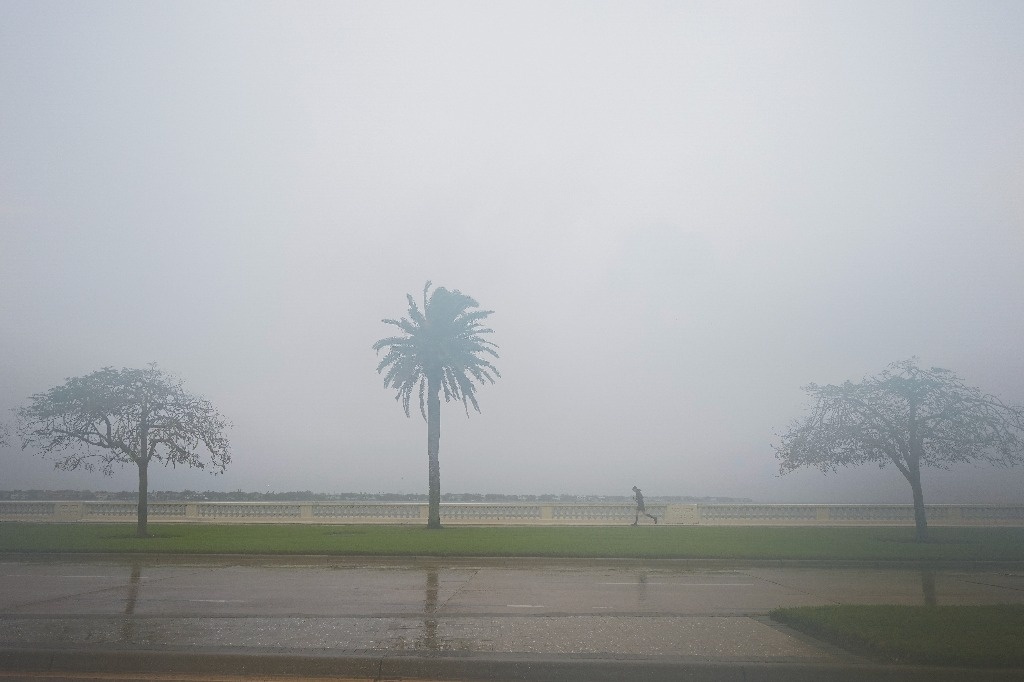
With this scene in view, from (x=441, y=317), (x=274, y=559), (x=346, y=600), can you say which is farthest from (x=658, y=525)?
(x=346, y=600)

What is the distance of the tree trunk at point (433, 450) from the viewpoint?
1172 inches

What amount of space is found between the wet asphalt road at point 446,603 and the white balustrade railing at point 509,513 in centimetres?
1357

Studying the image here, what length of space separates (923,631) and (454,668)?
5.42 metres

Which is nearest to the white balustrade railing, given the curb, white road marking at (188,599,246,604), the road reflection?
the road reflection

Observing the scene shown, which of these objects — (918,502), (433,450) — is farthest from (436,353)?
(918,502)

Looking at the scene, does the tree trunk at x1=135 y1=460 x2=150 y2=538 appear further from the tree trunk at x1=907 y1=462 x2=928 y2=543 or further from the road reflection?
the tree trunk at x1=907 y1=462 x2=928 y2=543

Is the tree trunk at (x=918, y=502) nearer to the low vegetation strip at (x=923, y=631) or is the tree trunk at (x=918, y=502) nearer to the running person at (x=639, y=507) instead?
the running person at (x=639, y=507)

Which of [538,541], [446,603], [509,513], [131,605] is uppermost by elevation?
[131,605]

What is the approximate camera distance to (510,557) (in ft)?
59.7

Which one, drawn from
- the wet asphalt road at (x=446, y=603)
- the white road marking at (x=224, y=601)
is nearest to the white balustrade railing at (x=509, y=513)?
the wet asphalt road at (x=446, y=603)

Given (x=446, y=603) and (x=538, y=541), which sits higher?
(x=446, y=603)

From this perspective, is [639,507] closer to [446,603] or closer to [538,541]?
[538,541]

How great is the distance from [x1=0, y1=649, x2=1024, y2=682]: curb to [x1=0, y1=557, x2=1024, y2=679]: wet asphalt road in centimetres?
19

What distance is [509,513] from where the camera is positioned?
3134 cm
